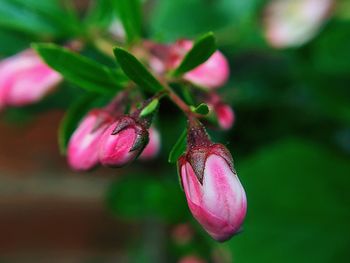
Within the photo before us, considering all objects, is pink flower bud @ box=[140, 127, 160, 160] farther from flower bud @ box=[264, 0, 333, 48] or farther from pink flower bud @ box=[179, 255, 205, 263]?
pink flower bud @ box=[179, 255, 205, 263]

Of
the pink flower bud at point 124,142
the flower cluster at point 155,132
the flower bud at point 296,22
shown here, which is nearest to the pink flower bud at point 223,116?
the flower cluster at point 155,132

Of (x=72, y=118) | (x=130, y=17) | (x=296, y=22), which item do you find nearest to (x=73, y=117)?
(x=72, y=118)

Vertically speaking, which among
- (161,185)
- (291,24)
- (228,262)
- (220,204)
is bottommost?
(228,262)

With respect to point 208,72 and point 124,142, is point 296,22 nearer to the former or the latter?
point 208,72

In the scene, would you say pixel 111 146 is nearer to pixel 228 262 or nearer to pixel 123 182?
pixel 228 262

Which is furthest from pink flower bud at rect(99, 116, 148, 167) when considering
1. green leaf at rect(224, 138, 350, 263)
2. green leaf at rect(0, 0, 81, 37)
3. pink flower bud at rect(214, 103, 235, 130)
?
green leaf at rect(224, 138, 350, 263)

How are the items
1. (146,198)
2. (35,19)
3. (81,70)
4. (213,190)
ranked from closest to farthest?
1. (213,190)
2. (81,70)
3. (35,19)
4. (146,198)

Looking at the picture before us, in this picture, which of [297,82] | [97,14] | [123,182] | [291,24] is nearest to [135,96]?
[97,14]
